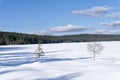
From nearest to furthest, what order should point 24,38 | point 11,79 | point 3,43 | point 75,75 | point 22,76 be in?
point 11,79
point 22,76
point 75,75
point 3,43
point 24,38

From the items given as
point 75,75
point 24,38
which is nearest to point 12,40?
point 24,38

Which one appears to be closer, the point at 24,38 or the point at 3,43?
the point at 3,43

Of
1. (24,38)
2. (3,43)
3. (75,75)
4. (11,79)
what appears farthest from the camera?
(24,38)

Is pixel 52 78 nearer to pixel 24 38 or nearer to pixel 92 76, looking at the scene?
pixel 92 76

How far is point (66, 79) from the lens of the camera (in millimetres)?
23781

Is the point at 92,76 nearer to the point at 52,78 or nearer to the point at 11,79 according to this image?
the point at 52,78

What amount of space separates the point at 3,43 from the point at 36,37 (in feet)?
80.1

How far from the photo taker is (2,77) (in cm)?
2339

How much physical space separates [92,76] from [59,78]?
3145 mm

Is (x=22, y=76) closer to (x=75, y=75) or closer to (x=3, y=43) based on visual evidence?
(x=75, y=75)

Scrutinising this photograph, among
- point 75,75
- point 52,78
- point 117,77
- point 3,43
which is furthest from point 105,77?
point 3,43

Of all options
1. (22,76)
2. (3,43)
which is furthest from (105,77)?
(3,43)

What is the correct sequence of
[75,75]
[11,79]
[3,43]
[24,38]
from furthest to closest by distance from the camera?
[24,38] → [3,43] → [75,75] → [11,79]

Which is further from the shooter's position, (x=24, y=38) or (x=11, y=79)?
(x=24, y=38)
